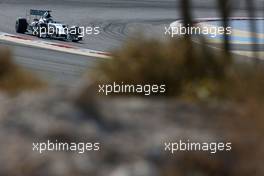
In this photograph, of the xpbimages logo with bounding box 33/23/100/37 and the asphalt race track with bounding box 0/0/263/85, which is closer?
the asphalt race track with bounding box 0/0/263/85

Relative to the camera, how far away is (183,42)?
12.4 metres

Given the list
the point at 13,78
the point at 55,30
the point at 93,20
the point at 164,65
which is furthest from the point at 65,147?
the point at 93,20

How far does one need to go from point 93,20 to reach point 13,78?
753 inches

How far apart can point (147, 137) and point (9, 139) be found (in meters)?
1.92

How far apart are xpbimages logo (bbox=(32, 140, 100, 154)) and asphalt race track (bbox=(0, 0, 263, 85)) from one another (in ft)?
30.1

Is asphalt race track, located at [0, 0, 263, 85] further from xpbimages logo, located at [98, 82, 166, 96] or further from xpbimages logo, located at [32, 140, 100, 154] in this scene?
xpbimages logo, located at [32, 140, 100, 154]

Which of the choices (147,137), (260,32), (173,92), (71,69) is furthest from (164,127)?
(260,32)

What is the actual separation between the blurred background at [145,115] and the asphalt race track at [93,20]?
651 centimetres

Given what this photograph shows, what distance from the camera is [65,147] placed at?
895 centimetres

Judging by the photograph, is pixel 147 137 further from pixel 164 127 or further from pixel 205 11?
pixel 205 11

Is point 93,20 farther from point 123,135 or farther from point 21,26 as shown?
point 123,135

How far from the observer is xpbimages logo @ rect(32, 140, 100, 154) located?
885 cm

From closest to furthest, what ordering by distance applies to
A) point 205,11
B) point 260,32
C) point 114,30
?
point 260,32 < point 114,30 < point 205,11

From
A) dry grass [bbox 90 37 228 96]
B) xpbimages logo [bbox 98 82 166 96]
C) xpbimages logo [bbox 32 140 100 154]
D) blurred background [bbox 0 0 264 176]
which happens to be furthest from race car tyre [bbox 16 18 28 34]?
xpbimages logo [bbox 32 140 100 154]
